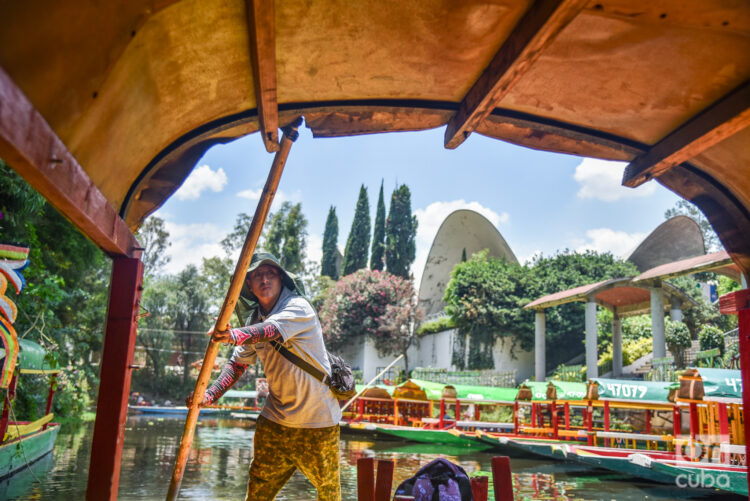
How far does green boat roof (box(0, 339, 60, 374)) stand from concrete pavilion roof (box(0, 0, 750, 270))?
4555mm

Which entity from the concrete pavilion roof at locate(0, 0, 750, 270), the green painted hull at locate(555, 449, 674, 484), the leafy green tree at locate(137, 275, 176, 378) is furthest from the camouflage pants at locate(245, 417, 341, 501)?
the leafy green tree at locate(137, 275, 176, 378)

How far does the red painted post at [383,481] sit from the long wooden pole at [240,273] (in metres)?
1.18

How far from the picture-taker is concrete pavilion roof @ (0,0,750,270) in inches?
75.7

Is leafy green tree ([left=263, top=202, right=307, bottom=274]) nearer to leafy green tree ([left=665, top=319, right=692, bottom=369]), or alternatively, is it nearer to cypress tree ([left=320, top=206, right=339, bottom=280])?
cypress tree ([left=320, top=206, right=339, bottom=280])

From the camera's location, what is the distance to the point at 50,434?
8.73m

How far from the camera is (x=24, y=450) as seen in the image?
728cm

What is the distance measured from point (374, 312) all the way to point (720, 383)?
774 inches

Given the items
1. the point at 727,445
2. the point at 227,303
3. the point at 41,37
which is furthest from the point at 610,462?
the point at 41,37

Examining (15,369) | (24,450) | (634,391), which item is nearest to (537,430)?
(634,391)

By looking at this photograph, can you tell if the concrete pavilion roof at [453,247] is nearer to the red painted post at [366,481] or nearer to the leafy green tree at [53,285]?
the leafy green tree at [53,285]

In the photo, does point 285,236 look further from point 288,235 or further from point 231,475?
point 231,475

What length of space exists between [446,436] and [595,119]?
31.2 feet

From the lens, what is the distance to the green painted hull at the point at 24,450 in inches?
259

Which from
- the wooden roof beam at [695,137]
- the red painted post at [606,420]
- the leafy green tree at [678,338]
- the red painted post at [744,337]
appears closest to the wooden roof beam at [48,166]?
the wooden roof beam at [695,137]
